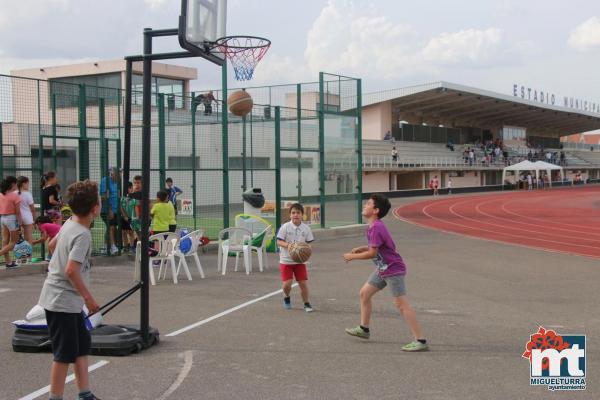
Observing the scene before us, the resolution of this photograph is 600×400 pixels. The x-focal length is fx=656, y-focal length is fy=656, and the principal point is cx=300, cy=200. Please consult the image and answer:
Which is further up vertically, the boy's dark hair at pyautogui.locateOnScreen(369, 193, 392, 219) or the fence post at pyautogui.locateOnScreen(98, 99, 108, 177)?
the fence post at pyautogui.locateOnScreen(98, 99, 108, 177)

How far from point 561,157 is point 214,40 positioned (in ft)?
270

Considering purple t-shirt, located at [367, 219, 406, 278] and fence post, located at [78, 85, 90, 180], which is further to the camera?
fence post, located at [78, 85, 90, 180]

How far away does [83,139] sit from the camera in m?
13.0

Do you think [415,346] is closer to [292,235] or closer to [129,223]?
[292,235]

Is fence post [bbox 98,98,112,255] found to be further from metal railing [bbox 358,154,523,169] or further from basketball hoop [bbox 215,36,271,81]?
metal railing [bbox 358,154,523,169]

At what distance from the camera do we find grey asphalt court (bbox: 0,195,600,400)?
5.47m

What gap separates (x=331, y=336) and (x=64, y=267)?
3.40 metres

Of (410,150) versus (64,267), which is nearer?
(64,267)

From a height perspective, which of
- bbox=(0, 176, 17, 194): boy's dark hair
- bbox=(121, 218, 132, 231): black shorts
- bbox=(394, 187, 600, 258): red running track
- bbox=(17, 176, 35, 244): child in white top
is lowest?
bbox=(394, 187, 600, 258): red running track

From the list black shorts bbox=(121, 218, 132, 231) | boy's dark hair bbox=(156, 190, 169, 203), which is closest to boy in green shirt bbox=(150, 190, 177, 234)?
boy's dark hair bbox=(156, 190, 169, 203)

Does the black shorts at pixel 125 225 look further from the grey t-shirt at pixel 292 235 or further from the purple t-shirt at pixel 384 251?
the purple t-shirt at pixel 384 251

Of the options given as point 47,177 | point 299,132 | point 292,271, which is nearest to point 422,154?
point 299,132

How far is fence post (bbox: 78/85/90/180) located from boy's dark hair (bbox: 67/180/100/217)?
8.41 m

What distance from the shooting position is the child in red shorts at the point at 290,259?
873 cm
